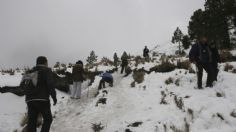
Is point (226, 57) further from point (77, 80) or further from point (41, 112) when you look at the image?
point (41, 112)

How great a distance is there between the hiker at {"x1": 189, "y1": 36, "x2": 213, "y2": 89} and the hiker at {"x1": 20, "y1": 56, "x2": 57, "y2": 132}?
535cm

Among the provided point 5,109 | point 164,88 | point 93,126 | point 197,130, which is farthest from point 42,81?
point 164,88

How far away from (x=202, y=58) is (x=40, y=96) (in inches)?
226

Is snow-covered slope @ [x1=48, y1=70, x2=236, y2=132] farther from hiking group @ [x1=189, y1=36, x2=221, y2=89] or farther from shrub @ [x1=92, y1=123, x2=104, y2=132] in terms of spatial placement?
hiking group @ [x1=189, y1=36, x2=221, y2=89]

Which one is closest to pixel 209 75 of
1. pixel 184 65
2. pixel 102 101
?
pixel 102 101

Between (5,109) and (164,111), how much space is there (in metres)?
5.61

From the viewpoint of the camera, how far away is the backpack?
7176 mm

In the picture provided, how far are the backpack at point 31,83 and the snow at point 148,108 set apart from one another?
7.77ft

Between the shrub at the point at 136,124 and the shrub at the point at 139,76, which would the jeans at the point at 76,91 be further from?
the shrub at the point at 136,124

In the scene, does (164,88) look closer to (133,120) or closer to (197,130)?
(133,120)

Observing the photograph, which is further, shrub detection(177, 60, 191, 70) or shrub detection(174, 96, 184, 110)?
shrub detection(177, 60, 191, 70)

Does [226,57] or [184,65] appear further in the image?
[184,65]

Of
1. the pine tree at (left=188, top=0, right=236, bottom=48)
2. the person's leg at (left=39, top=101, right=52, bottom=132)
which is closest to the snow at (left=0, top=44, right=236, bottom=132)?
the person's leg at (left=39, top=101, right=52, bottom=132)

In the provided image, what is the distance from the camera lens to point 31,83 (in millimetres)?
7281
